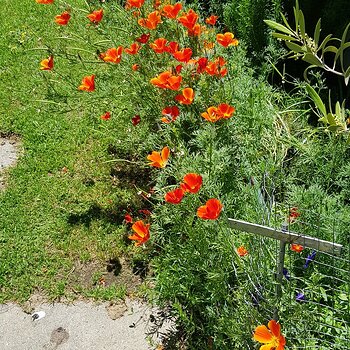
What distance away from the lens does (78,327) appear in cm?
284

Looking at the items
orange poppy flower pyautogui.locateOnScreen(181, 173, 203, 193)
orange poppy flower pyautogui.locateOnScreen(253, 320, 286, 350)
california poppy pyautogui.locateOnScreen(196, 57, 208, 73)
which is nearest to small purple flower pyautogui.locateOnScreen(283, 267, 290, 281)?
orange poppy flower pyautogui.locateOnScreen(253, 320, 286, 350)

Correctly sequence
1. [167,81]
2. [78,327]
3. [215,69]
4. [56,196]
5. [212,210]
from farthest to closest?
1. [56,196]
2. [78,327]
3. [215,69]
4. [167,81]
5. [212,210]

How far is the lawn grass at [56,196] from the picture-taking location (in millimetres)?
3102

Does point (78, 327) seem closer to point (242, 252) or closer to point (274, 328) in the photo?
point (242, 252)

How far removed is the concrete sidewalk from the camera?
2.77m

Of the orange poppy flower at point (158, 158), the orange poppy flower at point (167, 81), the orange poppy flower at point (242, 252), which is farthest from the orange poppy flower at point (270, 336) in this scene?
the orange poppy flower at point (167, 81)

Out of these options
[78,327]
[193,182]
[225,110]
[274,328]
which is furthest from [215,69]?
[78,327]

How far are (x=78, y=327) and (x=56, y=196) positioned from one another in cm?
103

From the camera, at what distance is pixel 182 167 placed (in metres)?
2.61

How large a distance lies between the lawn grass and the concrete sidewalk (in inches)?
3.8

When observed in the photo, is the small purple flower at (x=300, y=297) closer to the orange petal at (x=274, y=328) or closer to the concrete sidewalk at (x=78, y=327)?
the orange petal at (x=274, y=328)

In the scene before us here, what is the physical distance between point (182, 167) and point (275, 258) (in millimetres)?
652

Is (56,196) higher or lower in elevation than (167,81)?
lower

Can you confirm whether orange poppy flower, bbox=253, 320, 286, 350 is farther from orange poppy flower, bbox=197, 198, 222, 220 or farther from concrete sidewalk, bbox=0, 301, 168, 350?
concrete sidewalk, bbox=0, 301, 168, 350
